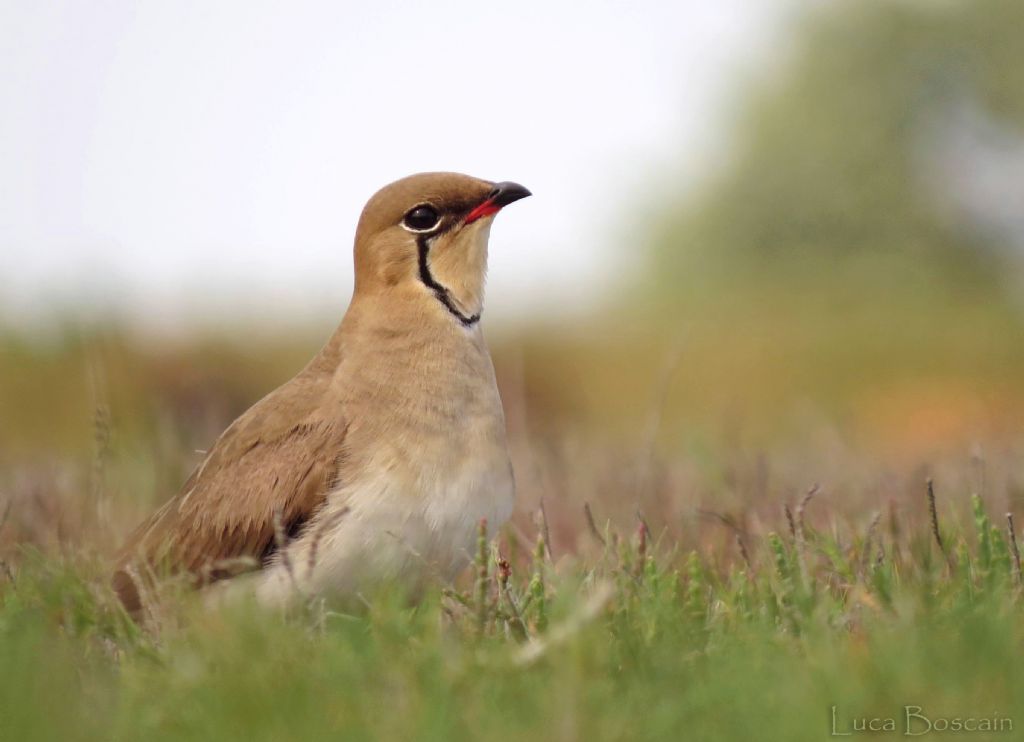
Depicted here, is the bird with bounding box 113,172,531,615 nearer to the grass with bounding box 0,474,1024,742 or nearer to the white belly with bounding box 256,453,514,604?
the white belly with bounding box 256,453,514,604

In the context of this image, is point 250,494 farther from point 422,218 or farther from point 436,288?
point 422,218

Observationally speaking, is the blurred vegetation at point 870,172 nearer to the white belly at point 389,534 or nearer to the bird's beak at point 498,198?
the bird's beak at point 498,198

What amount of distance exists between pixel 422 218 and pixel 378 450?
2.72 feet

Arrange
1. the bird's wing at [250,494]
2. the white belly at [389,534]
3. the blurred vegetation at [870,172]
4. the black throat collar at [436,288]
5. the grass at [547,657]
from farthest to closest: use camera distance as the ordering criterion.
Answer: the blurred vegetation at [870,172] < the black throat collar at [436,288] < the bird's wing at [250,494] < the white belly at [389,534] < the grass at [547,657]

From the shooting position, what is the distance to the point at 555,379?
617 inches

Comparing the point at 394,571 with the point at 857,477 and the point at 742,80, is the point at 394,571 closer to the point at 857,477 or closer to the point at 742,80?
the point at 857,477

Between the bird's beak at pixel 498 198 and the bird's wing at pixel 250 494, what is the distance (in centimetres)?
72

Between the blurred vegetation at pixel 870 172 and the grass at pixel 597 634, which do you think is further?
the blurred vegetation at pixel 870 172

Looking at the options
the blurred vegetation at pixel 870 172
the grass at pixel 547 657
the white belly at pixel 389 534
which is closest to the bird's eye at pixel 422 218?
the white belly at pixel 389 534

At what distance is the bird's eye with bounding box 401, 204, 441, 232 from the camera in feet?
13.7

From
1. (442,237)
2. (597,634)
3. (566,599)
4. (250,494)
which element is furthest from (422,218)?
(597,634)

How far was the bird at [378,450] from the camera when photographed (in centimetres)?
354

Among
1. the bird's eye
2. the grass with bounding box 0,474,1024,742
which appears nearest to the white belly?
the grass with bounding box 0,474,1024,742

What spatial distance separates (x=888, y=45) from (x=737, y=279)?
5.93 m
